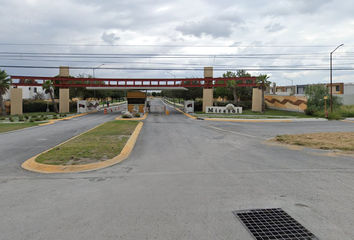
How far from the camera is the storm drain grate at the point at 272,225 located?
3.93m

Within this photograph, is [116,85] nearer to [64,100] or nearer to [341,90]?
[64,100]

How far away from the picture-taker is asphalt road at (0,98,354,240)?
407cm

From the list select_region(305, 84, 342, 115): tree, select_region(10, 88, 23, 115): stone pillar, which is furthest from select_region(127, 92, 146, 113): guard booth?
select_region(305, 84, 342, 115): tree

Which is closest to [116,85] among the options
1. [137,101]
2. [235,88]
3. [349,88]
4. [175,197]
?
[137,101]

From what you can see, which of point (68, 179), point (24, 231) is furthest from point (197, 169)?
point (24, 231)

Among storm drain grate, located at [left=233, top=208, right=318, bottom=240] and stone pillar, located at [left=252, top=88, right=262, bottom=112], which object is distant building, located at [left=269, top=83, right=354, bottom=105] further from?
storm drain grate, located at [left=233, top=208, right=318, bottom=240]

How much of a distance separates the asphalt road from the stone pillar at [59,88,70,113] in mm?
40102

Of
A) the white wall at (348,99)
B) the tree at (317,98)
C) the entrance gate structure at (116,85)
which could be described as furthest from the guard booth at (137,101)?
the white wall at (348,99)

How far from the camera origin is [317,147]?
11.4m

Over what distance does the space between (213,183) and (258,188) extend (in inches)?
41.9

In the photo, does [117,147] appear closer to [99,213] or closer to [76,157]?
[76,157]

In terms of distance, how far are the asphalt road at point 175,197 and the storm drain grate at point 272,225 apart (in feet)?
0.46

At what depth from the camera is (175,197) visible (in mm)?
5488

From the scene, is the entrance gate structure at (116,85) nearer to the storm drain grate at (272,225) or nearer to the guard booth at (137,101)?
the guard booth at (137,101)
